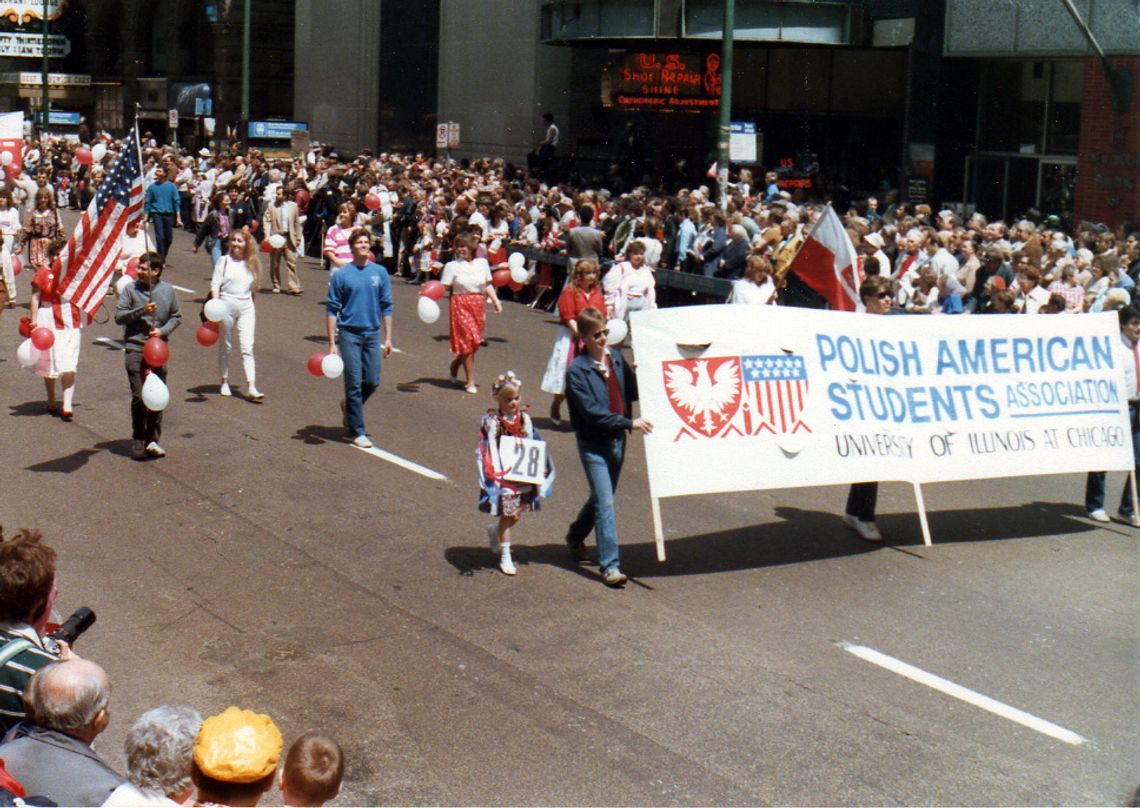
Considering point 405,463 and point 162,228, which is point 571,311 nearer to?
point 405,463

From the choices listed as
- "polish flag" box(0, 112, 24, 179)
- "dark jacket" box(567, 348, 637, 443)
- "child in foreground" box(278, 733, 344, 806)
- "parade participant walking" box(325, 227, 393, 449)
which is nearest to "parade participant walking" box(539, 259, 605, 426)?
"parade participant walking" box(325, 227, 393, 449)

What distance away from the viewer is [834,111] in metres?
33.0

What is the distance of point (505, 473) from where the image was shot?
9508 mm

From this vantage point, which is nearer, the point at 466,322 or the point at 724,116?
the point at 466,322

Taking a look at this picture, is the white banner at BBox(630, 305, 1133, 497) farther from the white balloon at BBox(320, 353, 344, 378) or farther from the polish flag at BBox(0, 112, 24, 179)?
the polish flag at BBox(0, 112, 24, 179)

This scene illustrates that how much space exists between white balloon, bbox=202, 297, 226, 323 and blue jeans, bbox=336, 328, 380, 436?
204 centimetres

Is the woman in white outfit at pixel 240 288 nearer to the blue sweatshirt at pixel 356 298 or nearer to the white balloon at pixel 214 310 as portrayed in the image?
the white balloon at pixel 214 310

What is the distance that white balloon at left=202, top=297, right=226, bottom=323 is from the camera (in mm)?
14781

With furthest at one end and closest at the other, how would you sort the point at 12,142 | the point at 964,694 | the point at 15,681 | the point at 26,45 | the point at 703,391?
the point at 26,45 < the point at 12,142 < the point at 703,391 < the point at 964,694 < the point at 15,681

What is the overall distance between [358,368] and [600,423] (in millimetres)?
4393

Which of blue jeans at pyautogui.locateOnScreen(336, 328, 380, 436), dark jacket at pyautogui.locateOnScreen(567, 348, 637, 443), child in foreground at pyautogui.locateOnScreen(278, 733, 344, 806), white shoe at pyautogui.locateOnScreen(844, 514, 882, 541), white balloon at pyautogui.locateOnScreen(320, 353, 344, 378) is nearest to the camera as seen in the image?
child in foreground at pyautogui.locateOnScreen(278, 733, 344, 806)

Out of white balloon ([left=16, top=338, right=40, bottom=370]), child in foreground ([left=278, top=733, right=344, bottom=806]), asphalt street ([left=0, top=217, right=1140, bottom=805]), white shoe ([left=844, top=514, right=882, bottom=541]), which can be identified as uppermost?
child in foreground ([left=278, top=733, right=344, bottom=806])

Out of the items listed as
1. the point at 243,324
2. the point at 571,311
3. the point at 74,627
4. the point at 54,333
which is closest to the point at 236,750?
A: the point at 74,627

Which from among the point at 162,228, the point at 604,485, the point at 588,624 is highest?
the point at 162,228
